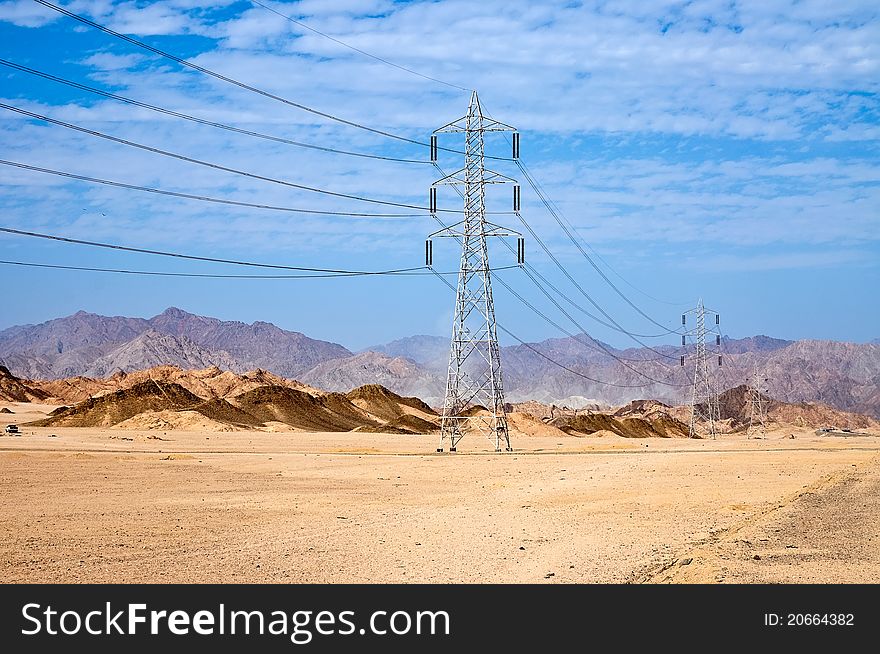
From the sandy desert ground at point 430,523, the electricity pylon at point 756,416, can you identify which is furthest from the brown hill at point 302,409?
the sandy desert ground at point 430,523

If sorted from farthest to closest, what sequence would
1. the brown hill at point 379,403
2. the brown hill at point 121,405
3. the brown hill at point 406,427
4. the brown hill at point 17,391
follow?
the brown hill at point 17,391
the brown hill at point 379,403
the brown hill at point 406,427
the brown hill at point 121,405

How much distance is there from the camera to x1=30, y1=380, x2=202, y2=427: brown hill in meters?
90.9

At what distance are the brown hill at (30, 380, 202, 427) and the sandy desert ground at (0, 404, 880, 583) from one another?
173 feet

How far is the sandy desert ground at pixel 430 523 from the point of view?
14789mm

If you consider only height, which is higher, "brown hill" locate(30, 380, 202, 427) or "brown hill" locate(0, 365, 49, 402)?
"brown hill" locate(0, 365, 49, 402)

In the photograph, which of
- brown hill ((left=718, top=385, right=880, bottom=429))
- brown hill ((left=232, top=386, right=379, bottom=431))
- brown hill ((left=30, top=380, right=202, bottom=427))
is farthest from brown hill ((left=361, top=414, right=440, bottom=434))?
brown hill ((left=718, top=385, right=880, bottom=429))

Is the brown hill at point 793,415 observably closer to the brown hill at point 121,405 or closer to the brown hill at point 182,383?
the brown hill at point 182,383

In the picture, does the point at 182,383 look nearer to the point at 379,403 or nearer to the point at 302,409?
the point at 379,403

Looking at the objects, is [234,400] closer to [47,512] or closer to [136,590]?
[47,512]

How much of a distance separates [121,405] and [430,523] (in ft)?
278

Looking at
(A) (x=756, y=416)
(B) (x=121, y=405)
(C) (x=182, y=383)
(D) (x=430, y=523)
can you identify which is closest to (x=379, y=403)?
(C) (x=182, y=383)

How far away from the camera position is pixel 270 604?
39.3ft

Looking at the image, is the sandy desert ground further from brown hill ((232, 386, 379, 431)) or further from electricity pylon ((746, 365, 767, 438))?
electricity pylon ((746, 365, 767, 438))

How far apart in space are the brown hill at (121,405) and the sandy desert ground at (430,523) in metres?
52.7
